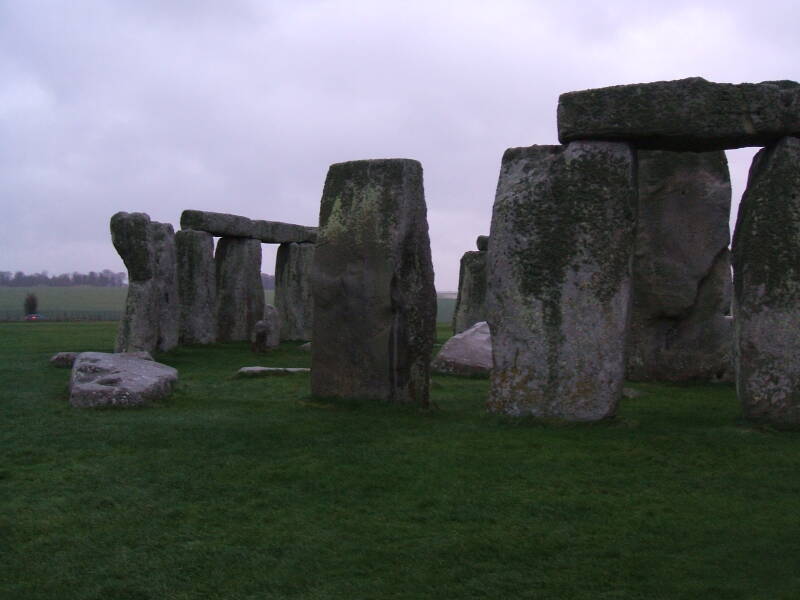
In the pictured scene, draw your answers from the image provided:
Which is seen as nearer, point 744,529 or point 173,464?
point 744,529

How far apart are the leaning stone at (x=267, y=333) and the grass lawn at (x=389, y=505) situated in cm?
724

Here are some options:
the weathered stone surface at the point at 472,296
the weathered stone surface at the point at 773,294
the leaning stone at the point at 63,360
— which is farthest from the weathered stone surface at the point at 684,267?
the leaning stone at the point at 63,360

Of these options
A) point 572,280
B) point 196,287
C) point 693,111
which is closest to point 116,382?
point 572,280

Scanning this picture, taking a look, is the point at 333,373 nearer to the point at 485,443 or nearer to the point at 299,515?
the point at 485,443

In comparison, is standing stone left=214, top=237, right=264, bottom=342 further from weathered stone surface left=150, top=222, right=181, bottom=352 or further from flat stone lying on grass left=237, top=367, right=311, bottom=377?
flat stone lying on grass left=237, top=367, right=311, bottom=377

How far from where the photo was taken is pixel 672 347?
11453mm

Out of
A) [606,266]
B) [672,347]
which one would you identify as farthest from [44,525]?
[672,347]

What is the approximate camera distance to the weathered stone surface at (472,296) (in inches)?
715

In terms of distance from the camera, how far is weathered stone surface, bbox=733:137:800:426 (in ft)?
23.9

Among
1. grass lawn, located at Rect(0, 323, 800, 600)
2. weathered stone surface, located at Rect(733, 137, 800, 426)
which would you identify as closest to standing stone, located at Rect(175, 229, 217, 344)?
grass lawn, located at Rect(0, 323, 800, 600)

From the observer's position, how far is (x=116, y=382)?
8.97m

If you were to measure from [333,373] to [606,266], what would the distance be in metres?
2.78

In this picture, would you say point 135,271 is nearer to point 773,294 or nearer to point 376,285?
A: point 376,285

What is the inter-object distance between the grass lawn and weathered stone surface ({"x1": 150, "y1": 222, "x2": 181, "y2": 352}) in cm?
604
